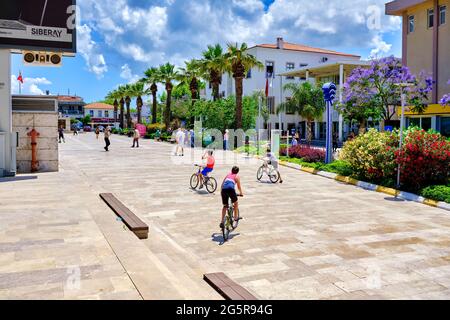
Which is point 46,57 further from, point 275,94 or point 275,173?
point 275,94

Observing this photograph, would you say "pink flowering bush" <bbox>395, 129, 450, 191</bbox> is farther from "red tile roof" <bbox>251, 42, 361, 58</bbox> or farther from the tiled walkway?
"red tile roof" <bbox>251, 42, 361, 58</bbox>

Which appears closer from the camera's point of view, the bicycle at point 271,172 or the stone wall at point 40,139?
the bicycle at point 271,172

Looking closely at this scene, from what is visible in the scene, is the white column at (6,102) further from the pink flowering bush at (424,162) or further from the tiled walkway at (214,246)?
the pink flowering bush at (424,162)

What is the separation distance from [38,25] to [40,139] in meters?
4.98

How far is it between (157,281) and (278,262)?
2424 mm

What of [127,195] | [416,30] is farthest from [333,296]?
[416,30]

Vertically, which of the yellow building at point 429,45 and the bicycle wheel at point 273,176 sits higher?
the yellow building at point 429,45

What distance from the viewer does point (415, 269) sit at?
7438 mm

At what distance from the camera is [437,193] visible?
13.8 meters

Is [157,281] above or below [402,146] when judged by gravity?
below

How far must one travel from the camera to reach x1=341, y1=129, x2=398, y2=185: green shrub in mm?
16703

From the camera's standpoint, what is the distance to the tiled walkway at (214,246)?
624cm

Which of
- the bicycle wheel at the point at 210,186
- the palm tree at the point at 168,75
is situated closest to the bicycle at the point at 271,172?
the bicycle wheel at the point at 210,186

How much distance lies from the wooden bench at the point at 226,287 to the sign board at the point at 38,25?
48.3ft
